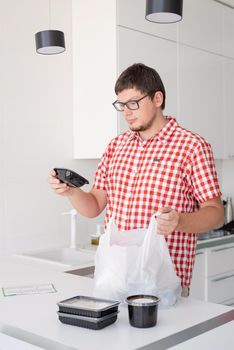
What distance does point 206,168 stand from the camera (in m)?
1.94

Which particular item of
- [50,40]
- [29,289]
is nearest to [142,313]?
[29,289]

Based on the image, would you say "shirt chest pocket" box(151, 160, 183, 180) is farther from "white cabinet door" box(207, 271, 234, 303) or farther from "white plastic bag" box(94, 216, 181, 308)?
"white cabinet door" box(207, 271, 234, 303)

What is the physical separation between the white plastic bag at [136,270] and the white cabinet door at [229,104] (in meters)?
2.69

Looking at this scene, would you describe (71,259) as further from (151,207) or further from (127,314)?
(127,314)

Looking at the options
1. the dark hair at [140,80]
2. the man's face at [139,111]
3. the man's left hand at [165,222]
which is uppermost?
the dark hair at [140,80]

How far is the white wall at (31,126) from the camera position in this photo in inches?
121

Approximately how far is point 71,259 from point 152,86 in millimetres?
1597

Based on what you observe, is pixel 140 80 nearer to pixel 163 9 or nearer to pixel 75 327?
pixel 163 9

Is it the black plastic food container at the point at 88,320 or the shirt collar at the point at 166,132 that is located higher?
the shirt collar at the point at 166,132

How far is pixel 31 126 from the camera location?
3.23m

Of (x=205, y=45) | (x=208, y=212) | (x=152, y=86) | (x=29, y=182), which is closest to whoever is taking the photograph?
(x=208, y=212)

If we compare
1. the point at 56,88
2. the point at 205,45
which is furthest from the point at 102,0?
the point at 205,45

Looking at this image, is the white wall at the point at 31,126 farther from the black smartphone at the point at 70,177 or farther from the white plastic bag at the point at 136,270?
the white plastic bag at the point at 136,270

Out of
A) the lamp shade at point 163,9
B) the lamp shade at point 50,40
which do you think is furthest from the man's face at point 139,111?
the lamp shade at point 50,40
